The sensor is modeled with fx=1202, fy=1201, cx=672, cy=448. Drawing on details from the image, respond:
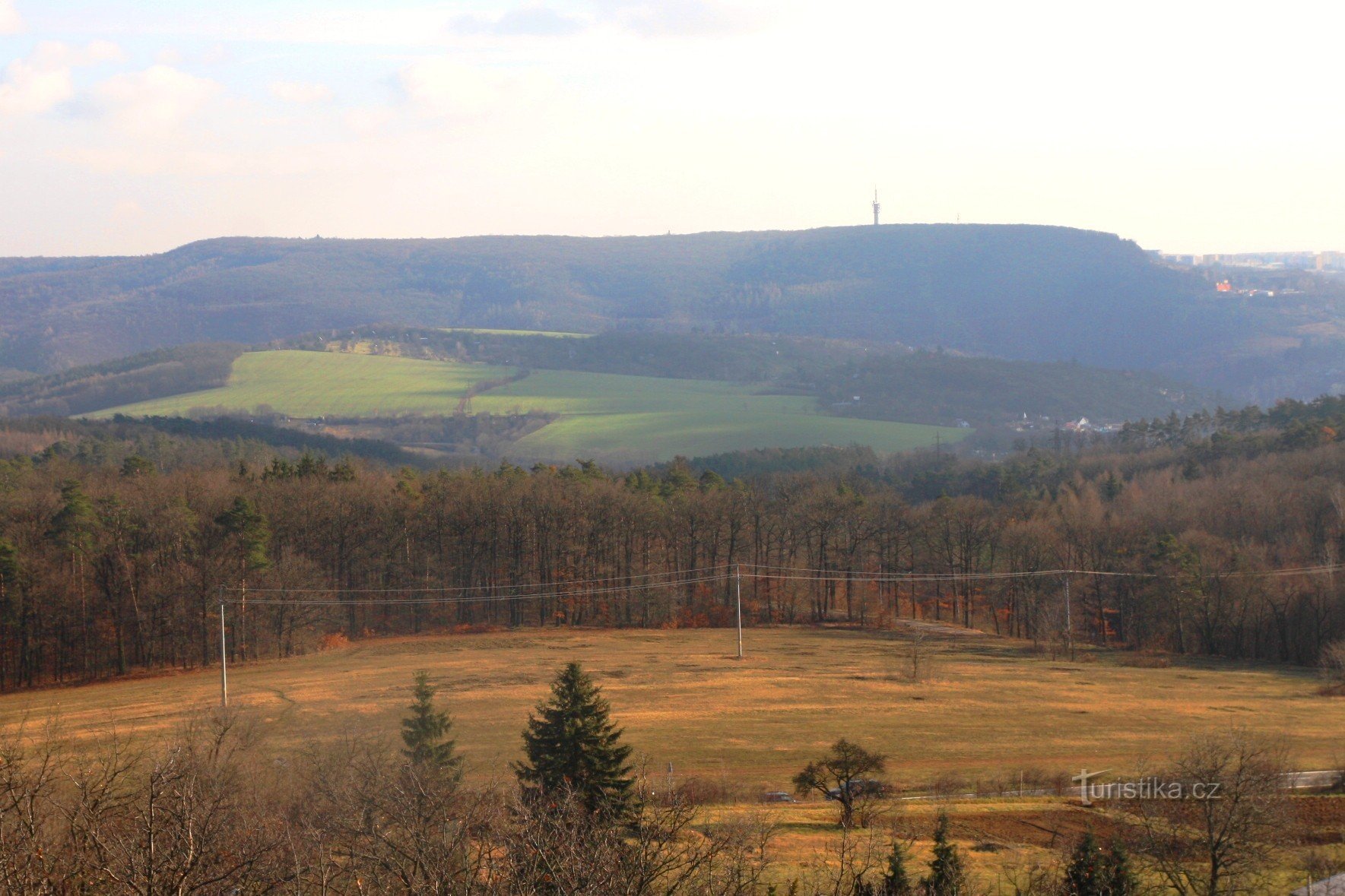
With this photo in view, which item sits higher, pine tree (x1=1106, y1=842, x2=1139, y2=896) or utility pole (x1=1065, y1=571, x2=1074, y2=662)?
pine tree (x1=1106, y1=842, x2=1139, y2=896)

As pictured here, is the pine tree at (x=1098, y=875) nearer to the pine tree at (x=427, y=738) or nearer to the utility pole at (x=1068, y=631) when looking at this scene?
the pine tree at (x=427, y=738)

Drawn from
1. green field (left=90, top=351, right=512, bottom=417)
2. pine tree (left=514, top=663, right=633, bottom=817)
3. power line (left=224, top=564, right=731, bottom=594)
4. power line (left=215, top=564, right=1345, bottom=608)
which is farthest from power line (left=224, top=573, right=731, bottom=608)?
green field (left=90, top=351, right=512, bottom=417)

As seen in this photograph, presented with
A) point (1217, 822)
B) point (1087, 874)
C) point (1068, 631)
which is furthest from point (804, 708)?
point (1087, 874)

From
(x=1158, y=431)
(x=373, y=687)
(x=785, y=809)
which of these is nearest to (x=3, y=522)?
(x=373, y=687)

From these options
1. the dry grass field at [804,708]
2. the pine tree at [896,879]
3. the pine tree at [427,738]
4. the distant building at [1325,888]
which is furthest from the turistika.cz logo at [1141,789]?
the pine tree at [427,738]

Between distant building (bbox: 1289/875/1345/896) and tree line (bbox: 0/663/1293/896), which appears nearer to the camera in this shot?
Result: tree line (bbox: 0/663/1293/896)

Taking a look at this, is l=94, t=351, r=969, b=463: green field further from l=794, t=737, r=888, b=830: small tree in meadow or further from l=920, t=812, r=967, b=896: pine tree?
l=920, t=812, r=967, b=896: pine tree

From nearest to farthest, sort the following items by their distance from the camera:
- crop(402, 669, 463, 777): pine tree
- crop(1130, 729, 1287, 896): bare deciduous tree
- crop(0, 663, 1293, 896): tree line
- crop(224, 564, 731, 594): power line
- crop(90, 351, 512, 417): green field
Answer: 1. crop(0, 663, 1293, 896): tree line
2. crop(1130, 729, 1287, 896): bare deciduous tree
3. crop(402, 669, 463, 777): pine tree
4. crop(224, 564, 731, 594): power line
5. crop(90, 351, 512, 417): green field

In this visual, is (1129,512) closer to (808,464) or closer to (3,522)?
(808,464)
